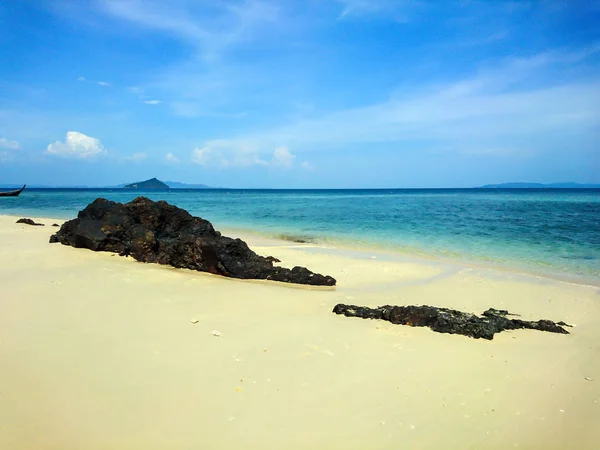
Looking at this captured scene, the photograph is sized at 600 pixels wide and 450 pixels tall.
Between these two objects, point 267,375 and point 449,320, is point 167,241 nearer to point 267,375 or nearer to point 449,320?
point 267,375

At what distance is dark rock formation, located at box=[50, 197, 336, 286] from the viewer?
10172mm

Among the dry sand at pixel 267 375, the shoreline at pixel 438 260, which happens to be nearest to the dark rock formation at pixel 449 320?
the dry sand at pixel 267 375

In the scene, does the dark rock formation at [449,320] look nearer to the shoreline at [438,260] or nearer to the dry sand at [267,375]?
the dry sand at [267,375]

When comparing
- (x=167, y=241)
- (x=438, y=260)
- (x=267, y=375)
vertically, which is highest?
(x=167, y=241)

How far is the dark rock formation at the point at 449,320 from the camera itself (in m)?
6.44

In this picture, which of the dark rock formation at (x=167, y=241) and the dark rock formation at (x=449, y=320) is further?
the dark rock formation at (x=167, y=241)

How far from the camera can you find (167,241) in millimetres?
11633

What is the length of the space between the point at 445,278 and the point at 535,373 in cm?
615

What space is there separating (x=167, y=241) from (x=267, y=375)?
7867 mm

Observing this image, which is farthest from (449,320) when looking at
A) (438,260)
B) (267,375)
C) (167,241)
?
(438,260)

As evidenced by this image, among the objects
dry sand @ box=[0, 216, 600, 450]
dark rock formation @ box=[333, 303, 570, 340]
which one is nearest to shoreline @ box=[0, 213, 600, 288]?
dry sand @ box=[0, 216, 600, 450]

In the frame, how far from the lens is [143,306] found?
720cm

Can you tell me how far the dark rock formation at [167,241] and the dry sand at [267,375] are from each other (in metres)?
1.56

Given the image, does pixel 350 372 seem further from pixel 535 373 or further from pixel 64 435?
pixel 64 435
